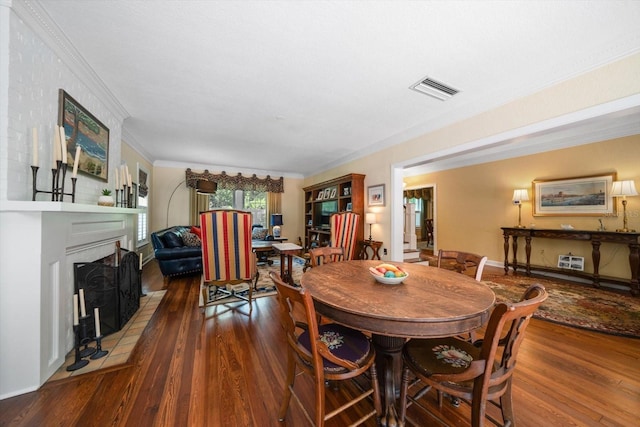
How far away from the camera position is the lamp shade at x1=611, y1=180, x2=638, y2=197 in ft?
11.1

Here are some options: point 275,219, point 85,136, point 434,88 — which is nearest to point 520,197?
point 434,88

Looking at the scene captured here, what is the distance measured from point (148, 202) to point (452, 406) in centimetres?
667

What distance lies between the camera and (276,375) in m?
1.71

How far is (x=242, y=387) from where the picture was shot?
1580 mm

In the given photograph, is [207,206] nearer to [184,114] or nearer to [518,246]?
[184,114]

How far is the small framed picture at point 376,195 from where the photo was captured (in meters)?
4.37

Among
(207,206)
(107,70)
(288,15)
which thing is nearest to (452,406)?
(288,15)

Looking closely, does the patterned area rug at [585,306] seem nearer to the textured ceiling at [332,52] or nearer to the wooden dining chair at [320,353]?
the textured ceiling at [332,52]

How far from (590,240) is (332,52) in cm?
502

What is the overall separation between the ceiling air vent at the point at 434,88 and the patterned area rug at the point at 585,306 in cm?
278

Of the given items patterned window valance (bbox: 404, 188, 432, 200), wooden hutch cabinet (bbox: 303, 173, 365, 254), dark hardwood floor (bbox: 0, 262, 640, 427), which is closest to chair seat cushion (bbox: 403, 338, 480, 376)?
dark hardwood floor (bbox: 0, 262, 640, 427)

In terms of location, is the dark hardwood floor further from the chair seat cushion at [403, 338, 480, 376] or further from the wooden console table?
the wooden console table

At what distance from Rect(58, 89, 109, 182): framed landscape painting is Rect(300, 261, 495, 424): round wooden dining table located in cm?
243

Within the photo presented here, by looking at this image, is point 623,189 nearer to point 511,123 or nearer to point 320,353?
point 511,123
